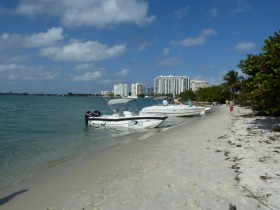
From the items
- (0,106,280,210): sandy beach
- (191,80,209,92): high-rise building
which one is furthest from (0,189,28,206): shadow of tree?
(191,80,209,92): high-rise building

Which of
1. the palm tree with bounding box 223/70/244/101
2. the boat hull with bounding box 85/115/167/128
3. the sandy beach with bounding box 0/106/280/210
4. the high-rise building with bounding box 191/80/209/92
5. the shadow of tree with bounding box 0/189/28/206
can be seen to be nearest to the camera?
the sandy beach with bounding box 0/106/280/210

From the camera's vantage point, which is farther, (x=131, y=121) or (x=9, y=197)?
(x=131, y=121)

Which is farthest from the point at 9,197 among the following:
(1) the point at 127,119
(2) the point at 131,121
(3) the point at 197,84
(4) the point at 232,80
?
(3) the point at 197,84

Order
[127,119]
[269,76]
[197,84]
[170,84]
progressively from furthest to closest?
[197,84], [170,84], [127,119], [269,76]

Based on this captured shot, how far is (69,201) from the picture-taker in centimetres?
752

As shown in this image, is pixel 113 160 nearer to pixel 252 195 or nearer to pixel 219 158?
pixel 219 158

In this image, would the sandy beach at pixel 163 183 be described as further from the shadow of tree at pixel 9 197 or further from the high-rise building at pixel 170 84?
the high-rise building at pixel 170 84

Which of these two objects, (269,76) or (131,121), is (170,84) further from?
(269,76)

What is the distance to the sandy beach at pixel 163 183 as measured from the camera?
7020mm

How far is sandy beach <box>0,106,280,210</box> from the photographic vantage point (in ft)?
23.0

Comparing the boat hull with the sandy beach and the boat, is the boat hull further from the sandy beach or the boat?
the sandy beach

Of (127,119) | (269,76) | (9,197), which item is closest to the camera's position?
(9,197)

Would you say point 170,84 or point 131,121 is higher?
point 170,84

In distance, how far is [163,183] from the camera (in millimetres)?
8453
